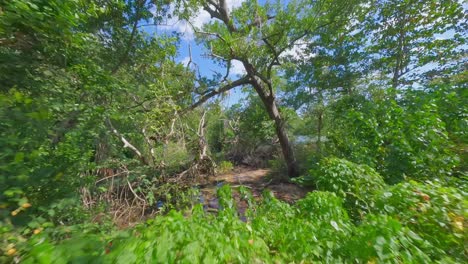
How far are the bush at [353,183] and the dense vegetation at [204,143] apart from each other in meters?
0.02

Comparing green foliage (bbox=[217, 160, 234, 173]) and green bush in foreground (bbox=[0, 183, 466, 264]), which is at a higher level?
green bush in foreground (bbox=[0, 183, 466, 264])

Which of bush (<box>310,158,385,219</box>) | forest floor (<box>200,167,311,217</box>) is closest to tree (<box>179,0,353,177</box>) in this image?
forest floor (<box>200,167,311,217</box>)

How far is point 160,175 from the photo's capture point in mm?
7516

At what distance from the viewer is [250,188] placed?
7.79 metres

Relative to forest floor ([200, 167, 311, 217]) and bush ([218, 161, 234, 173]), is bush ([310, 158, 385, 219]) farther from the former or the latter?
bush ([218, 161, 234, 173])

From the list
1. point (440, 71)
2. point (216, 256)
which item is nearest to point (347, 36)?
point (440, 71)

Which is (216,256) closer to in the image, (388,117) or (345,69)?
(388,117)

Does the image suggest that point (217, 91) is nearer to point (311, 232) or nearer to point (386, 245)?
point (311, 232)

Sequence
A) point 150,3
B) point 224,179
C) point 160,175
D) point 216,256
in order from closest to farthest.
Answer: point 216,256 < point 150,3 < point 160,175 < point 224,179

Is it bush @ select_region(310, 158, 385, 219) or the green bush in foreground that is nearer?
the green bush in foreground

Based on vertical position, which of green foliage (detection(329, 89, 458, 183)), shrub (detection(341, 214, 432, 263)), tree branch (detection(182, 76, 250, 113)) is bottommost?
shrub (detection(341, 214, 432, 263))

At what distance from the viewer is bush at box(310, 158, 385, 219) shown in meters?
2.67

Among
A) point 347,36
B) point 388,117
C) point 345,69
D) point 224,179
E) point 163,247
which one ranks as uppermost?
point 347,36

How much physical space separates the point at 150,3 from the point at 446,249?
608 centimetres
